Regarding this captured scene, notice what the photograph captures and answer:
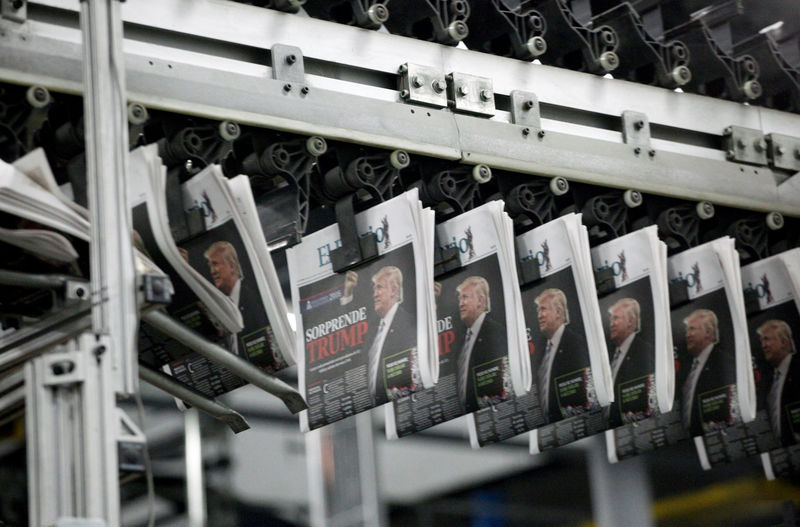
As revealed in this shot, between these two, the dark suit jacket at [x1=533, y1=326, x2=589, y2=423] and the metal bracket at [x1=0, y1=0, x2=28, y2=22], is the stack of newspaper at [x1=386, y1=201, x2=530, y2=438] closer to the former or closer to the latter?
the dark suit jacket at [x1=533, y1=326, x2=589, y2=423]

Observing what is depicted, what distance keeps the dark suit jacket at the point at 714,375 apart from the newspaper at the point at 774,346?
0.28m

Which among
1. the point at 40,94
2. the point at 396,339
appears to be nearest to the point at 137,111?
the point at 40,94

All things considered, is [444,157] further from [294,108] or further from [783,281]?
[783,281]

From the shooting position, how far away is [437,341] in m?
4.27

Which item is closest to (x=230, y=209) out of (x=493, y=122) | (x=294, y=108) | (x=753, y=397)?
(x=294, y=108)

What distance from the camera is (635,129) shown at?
5.07 m

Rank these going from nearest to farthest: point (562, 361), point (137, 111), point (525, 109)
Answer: point (137, 111)
point (562, 361)
point (525, 109)

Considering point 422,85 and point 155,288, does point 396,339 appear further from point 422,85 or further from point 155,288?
point 155,288

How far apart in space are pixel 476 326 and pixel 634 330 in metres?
0.65

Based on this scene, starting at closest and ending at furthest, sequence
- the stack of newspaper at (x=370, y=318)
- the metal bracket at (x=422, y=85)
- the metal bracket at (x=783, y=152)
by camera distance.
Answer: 1. the stack of newspaper at (x=370, y=318)
2. the metal bracket at (x=422, y=85)
3. the metal bracket at (x=783, y=152)

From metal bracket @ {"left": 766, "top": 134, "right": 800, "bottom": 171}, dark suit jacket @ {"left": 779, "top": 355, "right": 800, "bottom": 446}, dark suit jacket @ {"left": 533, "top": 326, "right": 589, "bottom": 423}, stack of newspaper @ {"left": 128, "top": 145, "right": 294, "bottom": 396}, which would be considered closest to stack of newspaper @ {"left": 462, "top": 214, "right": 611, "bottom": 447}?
dark suit jacket @ {"left": 533, "top": 326, "right": 589, "bottom": 423}

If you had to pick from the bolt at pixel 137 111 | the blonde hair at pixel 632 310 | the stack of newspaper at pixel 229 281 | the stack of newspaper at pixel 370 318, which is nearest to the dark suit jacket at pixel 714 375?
the blonde hair at pixel 632 310

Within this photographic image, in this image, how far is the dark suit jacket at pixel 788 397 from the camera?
5312 millimetres

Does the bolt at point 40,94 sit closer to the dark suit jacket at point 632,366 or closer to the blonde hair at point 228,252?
the blonde hair at point 228,252
